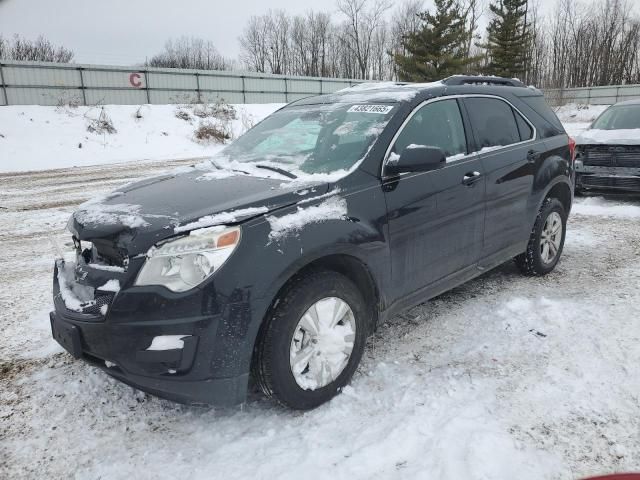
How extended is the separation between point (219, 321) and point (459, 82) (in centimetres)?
295

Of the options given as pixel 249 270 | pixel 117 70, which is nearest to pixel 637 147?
pixel 249 270

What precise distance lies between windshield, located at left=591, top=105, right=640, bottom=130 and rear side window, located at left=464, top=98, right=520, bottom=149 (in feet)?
A: 17.9

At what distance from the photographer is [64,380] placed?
10.3 feet

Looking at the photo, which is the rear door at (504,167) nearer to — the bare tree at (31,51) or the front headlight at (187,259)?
the front headlight at (187,259)

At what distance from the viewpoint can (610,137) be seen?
26.4ft

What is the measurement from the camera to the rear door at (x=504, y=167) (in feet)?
12.8

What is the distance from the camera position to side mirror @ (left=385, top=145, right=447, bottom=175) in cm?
304

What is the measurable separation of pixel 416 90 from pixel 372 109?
410 mm

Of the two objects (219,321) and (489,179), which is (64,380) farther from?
(489,179)

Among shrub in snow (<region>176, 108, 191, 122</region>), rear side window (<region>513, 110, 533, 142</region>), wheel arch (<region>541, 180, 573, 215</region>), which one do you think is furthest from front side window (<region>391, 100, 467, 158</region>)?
shrub in snow (<region>176, 108, 191, 122</region>)

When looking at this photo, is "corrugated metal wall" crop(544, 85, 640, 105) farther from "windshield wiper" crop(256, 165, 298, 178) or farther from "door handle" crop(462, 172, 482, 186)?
"windshield wiper" crop(256, 165, 298, 178)

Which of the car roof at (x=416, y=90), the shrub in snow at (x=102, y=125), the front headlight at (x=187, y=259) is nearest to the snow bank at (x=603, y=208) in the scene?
the car roof at (x=416, y=90)

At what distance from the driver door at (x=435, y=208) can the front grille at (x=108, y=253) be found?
1.59 metres

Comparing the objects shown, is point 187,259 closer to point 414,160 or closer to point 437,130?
point 414,160
